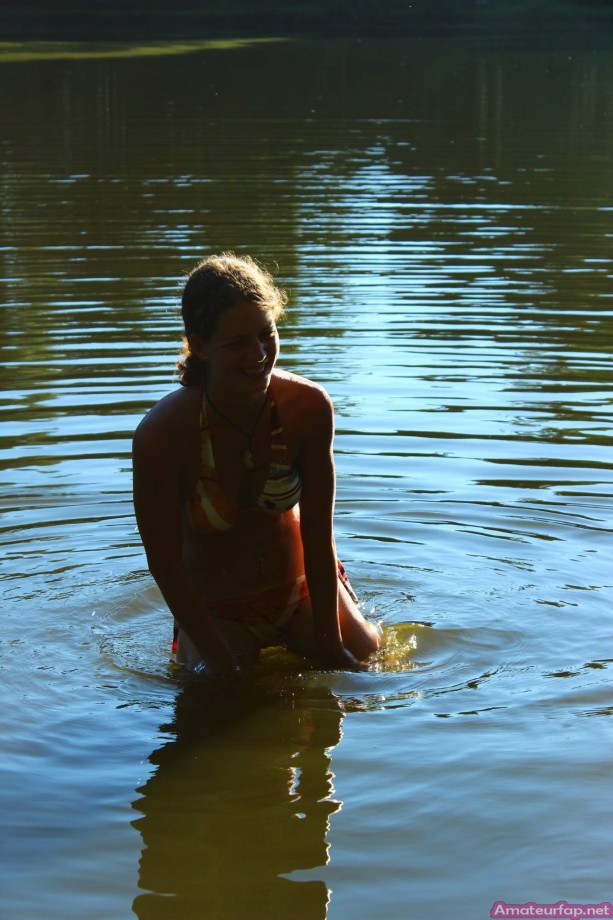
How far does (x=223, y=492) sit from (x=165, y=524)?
30cm

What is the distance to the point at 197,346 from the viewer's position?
15.4ft

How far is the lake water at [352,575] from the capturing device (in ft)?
12.9

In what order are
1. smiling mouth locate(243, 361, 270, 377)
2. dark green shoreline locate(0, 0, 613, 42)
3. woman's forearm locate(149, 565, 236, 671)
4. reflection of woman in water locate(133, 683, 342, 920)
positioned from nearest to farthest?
reflection of woman in water locate(133, 683, 342, 920)
smiling mouth locate(243, 361, 270, 377)
woman's forearm locate(149, 565, 236, 671)
dark green shoreline locate(0, 0, 613, 42)

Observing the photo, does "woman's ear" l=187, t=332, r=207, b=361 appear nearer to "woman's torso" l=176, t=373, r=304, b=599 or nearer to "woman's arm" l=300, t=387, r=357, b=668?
"woman's torso" l=176, t=373, r=304, b=599

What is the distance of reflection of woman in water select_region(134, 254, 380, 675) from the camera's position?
4.59m

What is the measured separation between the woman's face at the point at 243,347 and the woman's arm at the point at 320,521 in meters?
0.32

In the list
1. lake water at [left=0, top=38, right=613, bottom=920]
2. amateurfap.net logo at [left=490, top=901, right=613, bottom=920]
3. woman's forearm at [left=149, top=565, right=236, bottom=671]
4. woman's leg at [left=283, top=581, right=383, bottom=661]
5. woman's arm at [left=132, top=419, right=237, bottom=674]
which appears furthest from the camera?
woman's leg at [left=283, top=581, right=383, bottom=661]

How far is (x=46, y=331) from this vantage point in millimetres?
10281

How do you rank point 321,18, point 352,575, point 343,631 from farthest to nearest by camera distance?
point 321,18
point 352,575
point 343,631

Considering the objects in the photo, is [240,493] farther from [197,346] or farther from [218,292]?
[218,292]

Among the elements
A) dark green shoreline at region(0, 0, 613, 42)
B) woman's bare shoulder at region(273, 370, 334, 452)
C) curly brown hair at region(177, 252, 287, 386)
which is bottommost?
woman's bare shoulder at region(273, 370, 334, 452)

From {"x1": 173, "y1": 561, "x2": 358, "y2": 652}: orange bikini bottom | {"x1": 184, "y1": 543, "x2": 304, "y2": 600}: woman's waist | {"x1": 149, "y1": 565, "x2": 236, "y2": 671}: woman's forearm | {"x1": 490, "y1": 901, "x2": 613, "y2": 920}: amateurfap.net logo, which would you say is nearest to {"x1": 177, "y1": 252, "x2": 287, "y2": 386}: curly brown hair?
{"x1": 149, "y1": 565, "x2": 236, "y2": 671}: woman's forearm

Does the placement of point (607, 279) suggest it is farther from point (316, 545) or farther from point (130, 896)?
point (130, 896)

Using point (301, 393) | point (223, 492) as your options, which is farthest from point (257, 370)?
point (223, 492)
